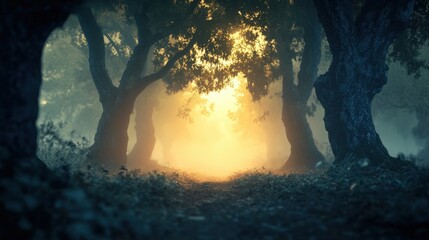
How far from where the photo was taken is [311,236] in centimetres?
457

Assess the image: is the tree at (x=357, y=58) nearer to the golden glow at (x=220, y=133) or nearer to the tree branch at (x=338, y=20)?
the tree branch at (x=338, y=20)

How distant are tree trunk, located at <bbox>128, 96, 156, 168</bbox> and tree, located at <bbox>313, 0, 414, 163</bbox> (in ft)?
60.3

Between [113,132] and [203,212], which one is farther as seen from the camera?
[113,132]

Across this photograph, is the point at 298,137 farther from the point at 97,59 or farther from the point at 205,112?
the point at 205,112

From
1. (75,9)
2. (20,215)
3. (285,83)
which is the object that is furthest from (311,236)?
(285,83)

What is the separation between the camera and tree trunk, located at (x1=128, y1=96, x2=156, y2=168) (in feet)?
94.1

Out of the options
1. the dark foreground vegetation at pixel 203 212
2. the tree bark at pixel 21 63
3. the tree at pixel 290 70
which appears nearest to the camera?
the dark foreground vegetation at pixel 203 212

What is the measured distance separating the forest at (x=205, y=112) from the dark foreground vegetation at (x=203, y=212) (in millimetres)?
19

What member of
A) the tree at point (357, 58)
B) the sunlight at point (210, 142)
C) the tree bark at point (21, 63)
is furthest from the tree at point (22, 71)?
the sunlight at point (210, 142)

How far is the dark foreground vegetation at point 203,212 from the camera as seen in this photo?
135 inches

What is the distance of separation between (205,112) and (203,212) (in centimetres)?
3029

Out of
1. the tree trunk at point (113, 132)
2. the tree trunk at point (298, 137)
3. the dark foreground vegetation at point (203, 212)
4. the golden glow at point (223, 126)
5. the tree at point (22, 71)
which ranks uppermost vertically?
the golden glow at point (223, 126)

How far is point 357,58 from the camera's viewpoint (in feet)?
42.8

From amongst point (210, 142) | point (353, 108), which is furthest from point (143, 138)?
point (210, 142)
